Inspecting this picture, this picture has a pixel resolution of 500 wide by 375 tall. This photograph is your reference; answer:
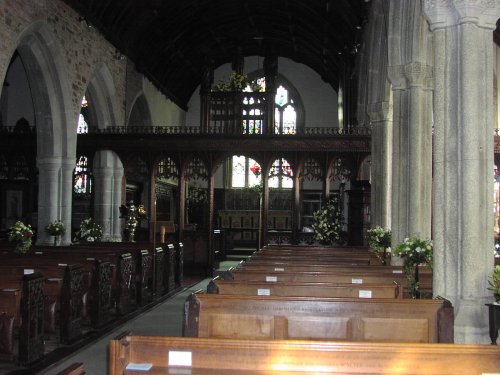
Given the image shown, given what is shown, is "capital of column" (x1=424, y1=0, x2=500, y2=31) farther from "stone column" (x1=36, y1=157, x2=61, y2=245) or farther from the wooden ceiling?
"stone column" (x1=36, y1=157, x2=61, y2=245)

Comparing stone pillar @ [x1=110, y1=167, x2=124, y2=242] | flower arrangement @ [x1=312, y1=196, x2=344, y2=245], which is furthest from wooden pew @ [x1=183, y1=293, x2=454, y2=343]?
stone pillar @ [x1=110, y1=167, x2=124, y2=242]

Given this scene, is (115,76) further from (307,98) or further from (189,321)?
Answer: (189,321)

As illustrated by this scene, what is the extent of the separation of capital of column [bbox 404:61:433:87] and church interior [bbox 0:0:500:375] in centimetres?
4

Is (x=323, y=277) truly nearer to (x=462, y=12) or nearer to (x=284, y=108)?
(x=462, y=12)

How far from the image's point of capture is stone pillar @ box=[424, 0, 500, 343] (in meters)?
6.00

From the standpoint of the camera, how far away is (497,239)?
48.0 ft

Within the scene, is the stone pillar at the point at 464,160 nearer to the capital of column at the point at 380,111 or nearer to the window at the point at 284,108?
the capital of column at the point at 380,111

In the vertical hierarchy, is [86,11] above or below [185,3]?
below

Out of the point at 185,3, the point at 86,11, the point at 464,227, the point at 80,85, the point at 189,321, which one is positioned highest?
the point at 185,3

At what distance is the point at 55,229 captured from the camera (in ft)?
45.7

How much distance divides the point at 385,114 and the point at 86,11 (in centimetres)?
778

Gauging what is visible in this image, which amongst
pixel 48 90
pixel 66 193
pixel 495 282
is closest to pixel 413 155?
pixel 495 282

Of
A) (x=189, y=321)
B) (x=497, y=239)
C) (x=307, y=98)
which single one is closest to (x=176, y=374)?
(x=189, y=321)

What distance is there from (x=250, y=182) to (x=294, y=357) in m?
24.0
